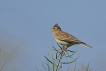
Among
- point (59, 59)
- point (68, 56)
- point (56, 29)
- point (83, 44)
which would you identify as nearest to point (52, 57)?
point (59, 59)

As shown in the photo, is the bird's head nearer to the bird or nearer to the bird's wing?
the bird

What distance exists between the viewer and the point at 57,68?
16.9 ft

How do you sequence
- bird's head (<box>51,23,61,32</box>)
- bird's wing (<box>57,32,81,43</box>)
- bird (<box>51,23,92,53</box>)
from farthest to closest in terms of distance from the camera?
bird's head (<box>51,23,61,32</box>), bird's wing (<box>57,32,81,43</box>), bird (<box>51,23,92,53</box>)

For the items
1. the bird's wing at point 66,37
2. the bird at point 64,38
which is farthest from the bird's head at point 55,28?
the bird's wing at point 66,37

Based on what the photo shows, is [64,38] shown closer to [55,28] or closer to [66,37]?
[66,37]

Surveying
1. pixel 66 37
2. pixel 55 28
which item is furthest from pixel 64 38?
pixel 55 28

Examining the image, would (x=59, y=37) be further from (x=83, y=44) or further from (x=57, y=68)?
(x=57, y=68)

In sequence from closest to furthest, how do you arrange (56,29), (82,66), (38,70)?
1. (38,70)
2. (82,66)
3. (56,29)

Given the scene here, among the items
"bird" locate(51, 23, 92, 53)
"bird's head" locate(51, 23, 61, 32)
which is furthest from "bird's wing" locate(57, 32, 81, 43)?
"bird's head" locate(51, 23, 61, 32)

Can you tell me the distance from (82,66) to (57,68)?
2.08ft

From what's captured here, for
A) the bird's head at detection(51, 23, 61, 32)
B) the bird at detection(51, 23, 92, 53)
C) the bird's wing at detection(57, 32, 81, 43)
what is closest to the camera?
the bird at detection(51, 23, 92, 53)

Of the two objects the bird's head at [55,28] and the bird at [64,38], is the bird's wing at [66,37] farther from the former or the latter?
the bird's head at [55,28]

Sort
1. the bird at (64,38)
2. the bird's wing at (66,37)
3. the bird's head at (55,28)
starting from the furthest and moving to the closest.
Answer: the bird's head at (55,28) < the bird's wing at (66,37) < the bird at (64,38)

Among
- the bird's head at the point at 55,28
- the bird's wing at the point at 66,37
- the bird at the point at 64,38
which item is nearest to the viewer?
the bird at the point at 64,38
